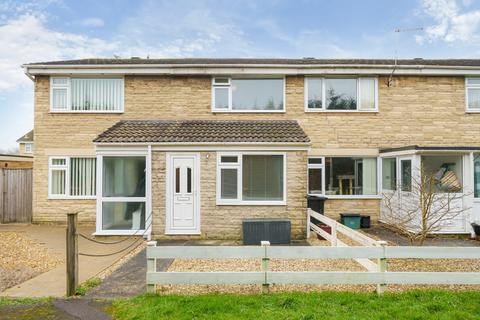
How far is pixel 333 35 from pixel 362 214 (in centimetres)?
1117

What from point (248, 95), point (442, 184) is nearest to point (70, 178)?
point (248, 95)

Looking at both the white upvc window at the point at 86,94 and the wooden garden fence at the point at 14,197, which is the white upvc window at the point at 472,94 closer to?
the white upvc window at the point at 86,94

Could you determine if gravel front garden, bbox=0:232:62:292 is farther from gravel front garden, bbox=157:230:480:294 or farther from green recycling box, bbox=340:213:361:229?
green recycling box, bbox=340:213:361:229

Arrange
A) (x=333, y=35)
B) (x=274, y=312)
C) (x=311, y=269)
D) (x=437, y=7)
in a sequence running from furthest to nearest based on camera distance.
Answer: (x=333, y=35) < (x=437, y=7) < (x=311, y=269) < (x=274, y=312)

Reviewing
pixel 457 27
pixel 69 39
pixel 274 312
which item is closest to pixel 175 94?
pixel 69 39

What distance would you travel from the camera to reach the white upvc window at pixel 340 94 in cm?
1241

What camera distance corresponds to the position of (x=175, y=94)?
1248 centimetres

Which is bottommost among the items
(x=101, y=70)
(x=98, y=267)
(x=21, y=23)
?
(x=98, y=267)

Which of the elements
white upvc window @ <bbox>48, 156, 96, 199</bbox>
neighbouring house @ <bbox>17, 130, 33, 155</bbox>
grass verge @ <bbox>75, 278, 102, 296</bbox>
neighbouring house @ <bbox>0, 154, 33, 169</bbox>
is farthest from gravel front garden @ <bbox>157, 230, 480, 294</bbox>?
neighbouring house @ <bbox>17, 130, 33, 155</bbox>

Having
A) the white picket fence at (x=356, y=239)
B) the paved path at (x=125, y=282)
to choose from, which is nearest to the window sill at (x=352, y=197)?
the white picket fence at (x=356, y=239)

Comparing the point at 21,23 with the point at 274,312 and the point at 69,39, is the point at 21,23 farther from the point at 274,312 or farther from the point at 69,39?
the point at 274,312

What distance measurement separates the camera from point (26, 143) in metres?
38.9

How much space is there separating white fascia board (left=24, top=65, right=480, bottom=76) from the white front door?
438cm

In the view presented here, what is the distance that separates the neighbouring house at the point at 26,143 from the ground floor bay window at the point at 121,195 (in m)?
34.8
